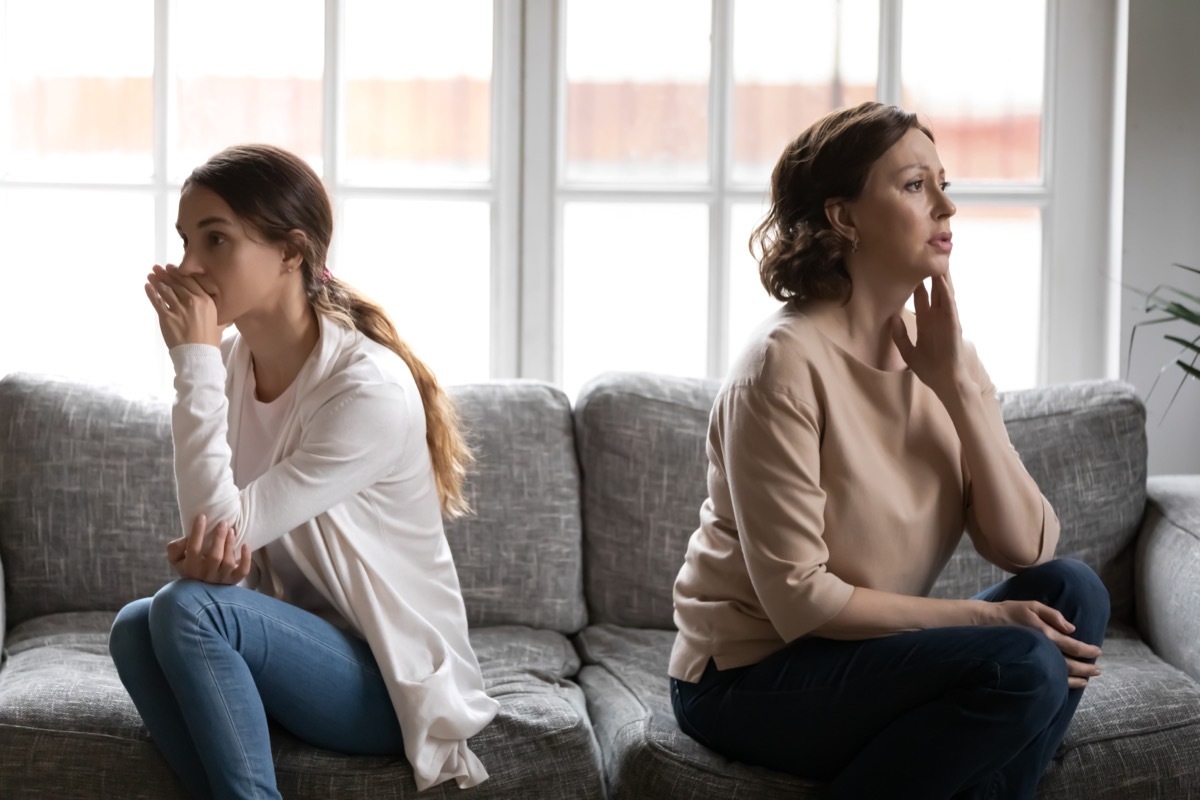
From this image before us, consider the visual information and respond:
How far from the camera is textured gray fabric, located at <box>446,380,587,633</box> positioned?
2.38m

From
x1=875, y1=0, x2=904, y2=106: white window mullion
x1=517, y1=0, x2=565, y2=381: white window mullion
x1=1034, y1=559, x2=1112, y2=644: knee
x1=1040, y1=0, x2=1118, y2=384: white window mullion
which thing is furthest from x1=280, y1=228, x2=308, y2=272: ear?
x1=1040, y1=0, x2=1118, y2=384: white window mullion

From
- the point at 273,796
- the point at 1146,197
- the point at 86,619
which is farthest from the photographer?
the point at 1146,197

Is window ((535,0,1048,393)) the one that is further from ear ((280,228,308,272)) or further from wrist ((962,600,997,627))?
wrist ((962,600,997,627))

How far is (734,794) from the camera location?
1.71 metres

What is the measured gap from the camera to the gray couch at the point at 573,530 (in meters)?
2.10

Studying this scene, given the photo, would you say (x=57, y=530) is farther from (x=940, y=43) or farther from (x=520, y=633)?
(x=940, y=43)

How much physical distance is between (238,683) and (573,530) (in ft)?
2.98

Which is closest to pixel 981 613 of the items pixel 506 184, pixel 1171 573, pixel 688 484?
pixel 1171 573

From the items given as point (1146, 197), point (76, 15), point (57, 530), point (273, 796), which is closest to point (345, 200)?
point (76, 15)

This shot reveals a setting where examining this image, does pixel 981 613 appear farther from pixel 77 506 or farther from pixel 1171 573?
pixel 77 506

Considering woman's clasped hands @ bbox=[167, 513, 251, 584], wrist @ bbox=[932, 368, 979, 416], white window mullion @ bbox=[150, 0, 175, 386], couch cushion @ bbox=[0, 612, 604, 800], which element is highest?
white window mullion @ bbox=[150, 0, 175, 386]

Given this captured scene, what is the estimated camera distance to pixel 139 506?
7.61 feet

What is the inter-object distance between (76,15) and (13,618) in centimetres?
132

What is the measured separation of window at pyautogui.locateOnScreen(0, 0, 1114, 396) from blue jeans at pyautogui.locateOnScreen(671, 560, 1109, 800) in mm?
1219
